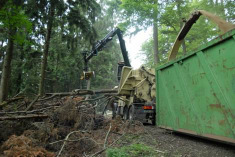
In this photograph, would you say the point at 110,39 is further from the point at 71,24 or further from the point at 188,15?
the point at 188,15

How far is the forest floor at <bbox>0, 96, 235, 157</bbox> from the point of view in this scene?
134 inches

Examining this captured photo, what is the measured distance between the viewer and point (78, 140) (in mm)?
4227

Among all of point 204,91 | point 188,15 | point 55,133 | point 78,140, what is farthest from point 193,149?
point 188,15

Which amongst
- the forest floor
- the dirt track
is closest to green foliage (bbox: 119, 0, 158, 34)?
the forest floor

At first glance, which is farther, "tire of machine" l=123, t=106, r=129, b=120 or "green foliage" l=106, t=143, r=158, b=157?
"tire of machine" l=123, t=106, r=129, b=120

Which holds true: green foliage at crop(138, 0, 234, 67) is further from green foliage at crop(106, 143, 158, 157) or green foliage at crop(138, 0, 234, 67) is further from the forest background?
green foliage at crop(106, 143, 158, 157)

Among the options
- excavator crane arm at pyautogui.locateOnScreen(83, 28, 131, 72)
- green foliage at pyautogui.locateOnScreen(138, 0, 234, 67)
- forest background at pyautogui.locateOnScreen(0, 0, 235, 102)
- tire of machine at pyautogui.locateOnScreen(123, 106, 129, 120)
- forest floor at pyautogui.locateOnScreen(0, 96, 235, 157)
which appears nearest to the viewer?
forest floor at pyautogui.locateOnScreen(0, 96, 235, 157)

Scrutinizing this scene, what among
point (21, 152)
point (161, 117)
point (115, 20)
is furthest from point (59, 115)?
point (115, 20)

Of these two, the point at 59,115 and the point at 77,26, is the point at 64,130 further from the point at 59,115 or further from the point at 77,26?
the point at 77,26

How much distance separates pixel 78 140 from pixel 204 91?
2.84 metres

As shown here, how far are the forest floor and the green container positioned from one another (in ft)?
1.26

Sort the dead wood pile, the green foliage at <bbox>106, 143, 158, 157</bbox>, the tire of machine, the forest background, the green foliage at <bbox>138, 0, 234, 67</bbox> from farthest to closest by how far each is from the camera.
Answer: the green foliage at <bbox>138, 0, 234, 67</bbox> → the forest background → the tire of machine → the dead wood pile → the green foliage at <bbox>106, 143, 158, 157</bbox>

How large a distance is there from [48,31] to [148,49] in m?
23.7

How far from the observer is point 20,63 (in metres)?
15.2
